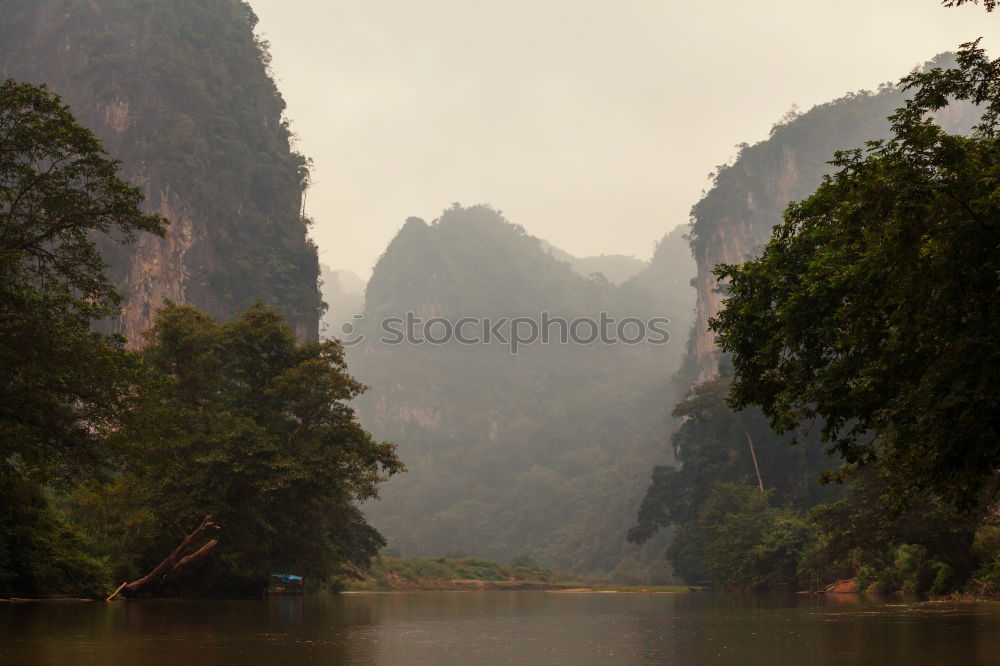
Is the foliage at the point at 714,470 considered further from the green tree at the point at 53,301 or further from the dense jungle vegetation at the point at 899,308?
the dense jungle vegetation at the point at 899,308

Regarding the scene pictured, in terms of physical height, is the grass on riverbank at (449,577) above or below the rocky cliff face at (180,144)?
below

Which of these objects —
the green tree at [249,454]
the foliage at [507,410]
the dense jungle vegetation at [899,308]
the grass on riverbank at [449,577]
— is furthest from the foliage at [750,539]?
the foliage at [507,410]

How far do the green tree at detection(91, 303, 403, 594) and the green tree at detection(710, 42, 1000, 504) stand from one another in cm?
2032

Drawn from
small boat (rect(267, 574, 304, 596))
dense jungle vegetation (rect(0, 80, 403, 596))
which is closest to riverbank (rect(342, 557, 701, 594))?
small boat (rect(267, 574, 304, 596))

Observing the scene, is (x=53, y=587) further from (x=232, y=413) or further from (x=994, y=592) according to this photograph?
(x=994, y=592)

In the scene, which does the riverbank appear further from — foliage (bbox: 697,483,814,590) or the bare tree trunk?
foliage (bbox: 697,483,814,590)

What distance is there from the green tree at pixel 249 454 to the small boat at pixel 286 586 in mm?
7693

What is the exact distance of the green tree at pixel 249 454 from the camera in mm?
30000

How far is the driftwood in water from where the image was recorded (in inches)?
1073

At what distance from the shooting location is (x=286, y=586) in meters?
46.1

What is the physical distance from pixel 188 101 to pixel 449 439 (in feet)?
302

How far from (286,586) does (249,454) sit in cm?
1870

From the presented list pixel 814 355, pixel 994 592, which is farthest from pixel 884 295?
pixel 994 592

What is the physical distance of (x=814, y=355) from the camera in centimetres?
1390
